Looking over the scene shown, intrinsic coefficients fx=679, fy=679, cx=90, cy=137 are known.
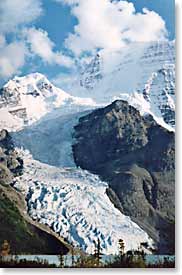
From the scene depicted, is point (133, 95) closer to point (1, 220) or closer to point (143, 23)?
point (143, 23)

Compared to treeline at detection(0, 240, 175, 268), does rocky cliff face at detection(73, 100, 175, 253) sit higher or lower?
higher

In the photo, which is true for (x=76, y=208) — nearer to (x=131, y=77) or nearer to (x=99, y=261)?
(x=99, y=261)

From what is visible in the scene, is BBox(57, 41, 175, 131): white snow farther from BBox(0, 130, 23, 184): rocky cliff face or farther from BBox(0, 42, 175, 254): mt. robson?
BBox(0, 130, 23, 184): rocky cliff face

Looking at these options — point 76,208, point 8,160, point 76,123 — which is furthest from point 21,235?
point 76,123

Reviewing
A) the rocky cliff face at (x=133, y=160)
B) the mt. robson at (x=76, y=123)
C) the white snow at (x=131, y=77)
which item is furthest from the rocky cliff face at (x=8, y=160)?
the white snow at (x=131, y=77)

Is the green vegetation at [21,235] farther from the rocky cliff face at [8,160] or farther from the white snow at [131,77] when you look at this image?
the white snow at [131,77]

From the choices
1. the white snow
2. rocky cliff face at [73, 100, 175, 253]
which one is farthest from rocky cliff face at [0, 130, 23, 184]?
the white snow
